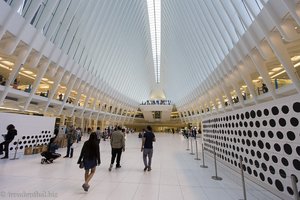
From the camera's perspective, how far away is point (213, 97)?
59.8 ft

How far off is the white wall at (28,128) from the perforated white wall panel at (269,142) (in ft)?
35.1

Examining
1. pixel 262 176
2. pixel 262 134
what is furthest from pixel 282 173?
pixel 262 134

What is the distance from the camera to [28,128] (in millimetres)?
9414

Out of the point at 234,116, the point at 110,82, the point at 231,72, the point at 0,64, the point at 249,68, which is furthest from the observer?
the point at 110,82

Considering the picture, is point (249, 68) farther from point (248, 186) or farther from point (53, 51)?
point (53, 51)

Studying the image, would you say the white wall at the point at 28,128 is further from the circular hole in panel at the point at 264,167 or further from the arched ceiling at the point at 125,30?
the circular hole in panel at the point at 264,167

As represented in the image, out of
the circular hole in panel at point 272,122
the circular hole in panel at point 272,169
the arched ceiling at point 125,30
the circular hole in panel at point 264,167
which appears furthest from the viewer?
the arched ceiling at point 125,30

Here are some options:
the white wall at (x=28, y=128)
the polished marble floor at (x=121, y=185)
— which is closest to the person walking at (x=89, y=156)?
the polished marble floor at (x=121, y=185)

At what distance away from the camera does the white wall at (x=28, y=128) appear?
27.5 feet

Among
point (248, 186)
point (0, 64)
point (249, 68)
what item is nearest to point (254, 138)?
point (248, 186)

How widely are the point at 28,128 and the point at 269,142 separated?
1150 centimetres

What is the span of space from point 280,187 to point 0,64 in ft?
62.2

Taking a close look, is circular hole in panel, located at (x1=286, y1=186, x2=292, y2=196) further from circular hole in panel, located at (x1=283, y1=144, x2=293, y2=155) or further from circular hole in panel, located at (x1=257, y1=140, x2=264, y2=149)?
circular hole in panel, located at (x1=257, y1=140, x2=264, y2=149)

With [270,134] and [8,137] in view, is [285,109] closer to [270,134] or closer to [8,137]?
[270,134]
